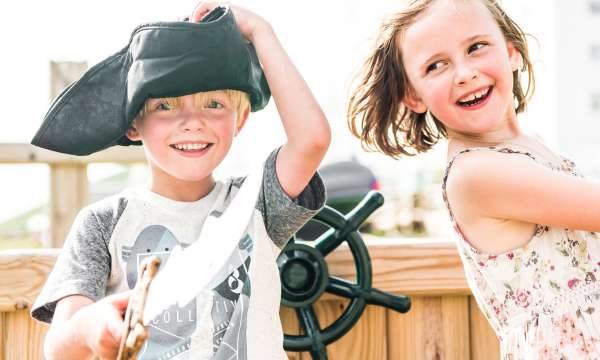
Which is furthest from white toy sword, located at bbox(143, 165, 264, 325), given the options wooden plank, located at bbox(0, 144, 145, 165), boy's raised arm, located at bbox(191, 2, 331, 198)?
wooden plank, located at bbox(0, 144, 145, 165)

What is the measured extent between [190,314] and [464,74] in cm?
71

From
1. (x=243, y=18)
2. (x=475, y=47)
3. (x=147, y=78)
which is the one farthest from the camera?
(x=475, y=47)

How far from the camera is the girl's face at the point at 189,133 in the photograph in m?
1.53

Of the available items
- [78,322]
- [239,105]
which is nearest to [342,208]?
[239,105]

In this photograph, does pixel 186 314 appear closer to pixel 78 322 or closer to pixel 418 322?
pixel 78 322

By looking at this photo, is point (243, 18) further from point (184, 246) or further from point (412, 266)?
point (412, 266)

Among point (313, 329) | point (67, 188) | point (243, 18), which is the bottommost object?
point (313, 329)

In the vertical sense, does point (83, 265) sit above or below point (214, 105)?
below

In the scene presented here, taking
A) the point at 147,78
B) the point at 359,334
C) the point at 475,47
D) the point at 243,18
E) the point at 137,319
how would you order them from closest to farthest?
the point at 137,319, the point at 147,78, the point at 243,18, the point at 475,47, the point at 359,334

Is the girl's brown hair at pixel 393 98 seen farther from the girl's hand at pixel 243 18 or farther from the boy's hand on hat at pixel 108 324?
the boy's hand on hat at pixel 108 324

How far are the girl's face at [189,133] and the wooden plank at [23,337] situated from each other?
0.60m

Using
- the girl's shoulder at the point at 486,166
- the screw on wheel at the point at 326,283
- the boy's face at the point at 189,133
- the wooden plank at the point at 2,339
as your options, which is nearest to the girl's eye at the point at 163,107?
the boy's face at the point at 189,133

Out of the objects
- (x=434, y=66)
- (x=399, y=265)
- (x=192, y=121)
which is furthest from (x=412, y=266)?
Answer: (x=192, y=121)

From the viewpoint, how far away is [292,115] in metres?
1.53
